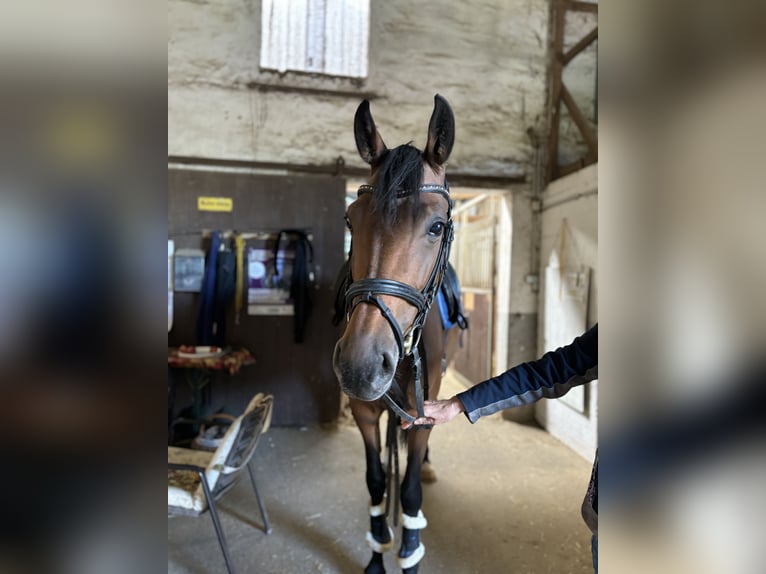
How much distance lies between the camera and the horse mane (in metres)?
0.99

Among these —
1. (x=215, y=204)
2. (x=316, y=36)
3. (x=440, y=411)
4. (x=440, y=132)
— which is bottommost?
(x=440, y=411)

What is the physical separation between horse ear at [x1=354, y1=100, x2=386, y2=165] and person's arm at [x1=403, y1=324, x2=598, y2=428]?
0.79m

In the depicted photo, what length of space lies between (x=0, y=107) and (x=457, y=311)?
182 cm

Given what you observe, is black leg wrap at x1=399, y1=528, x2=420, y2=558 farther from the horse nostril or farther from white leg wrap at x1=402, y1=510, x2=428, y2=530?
the horse nostril

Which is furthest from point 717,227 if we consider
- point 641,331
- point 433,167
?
point 433,167

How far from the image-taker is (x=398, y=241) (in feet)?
3.22

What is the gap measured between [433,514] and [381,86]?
11.2 feet

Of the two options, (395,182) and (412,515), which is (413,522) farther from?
(395,182)

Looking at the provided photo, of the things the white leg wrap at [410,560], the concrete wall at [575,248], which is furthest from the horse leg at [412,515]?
the concrete wall at [575,248]

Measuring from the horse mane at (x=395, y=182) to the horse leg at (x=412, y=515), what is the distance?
3.06 ft

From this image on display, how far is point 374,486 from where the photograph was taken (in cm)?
159

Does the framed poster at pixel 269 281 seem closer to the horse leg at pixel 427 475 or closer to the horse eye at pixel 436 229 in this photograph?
the horse leg at pixel 427 475

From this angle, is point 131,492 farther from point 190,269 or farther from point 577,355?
point 190,269

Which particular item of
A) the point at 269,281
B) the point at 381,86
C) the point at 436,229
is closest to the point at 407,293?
the point at 436,229
